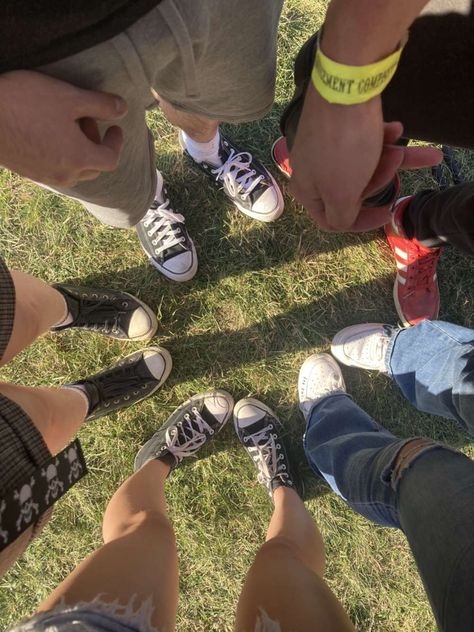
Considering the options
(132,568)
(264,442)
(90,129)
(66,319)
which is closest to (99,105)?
(90,129)

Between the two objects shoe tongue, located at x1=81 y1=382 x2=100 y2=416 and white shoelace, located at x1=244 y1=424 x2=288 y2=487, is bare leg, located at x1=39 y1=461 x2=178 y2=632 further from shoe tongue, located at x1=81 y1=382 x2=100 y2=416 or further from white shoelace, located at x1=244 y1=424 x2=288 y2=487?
white shoelace, located at x1=244 y1=424 x2=288 y2=487

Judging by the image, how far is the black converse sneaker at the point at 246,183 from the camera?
195 centimetres

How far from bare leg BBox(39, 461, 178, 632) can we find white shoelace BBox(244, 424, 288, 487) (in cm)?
55

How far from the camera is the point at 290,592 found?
106cm

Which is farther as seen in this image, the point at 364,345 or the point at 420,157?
the point at 364,345

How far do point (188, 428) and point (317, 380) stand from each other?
0.58 metres

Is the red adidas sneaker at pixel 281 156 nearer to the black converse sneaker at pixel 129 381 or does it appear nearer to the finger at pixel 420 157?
the black converse sneaker at pixel 129 381

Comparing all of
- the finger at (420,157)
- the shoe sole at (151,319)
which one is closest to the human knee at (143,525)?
the shoe sole at (151,319)

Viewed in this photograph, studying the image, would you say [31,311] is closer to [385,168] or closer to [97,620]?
[97,620]

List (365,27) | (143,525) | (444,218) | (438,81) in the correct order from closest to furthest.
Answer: (365,27) < (438,81) < (143,525) < (444,218)

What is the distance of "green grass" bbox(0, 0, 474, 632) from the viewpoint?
1.94 m

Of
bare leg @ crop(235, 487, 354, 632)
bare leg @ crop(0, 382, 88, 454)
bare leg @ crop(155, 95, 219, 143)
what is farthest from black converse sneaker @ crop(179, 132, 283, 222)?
bare leg @ crop(235, 487, 354, 632)

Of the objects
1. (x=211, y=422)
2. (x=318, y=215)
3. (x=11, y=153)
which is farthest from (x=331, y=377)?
(x=11, y=153)

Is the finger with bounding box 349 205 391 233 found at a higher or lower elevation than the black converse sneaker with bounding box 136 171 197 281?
higher
